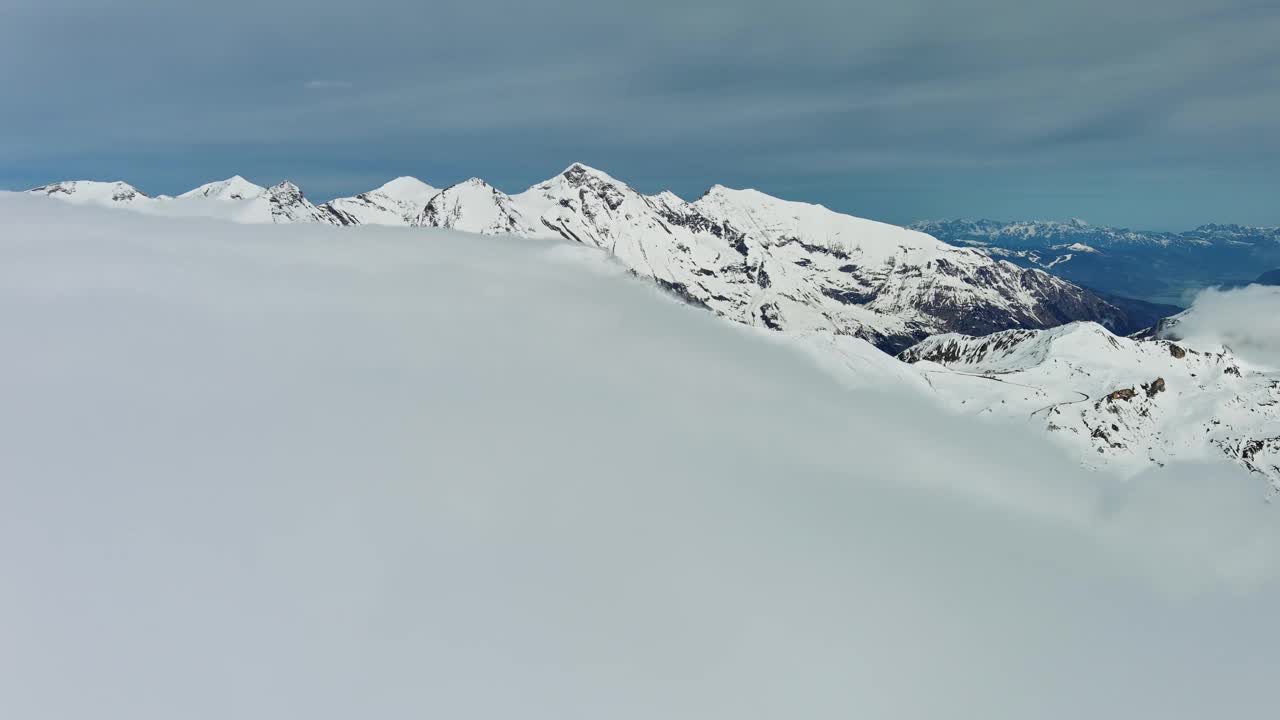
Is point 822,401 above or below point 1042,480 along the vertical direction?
above

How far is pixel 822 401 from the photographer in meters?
58.3

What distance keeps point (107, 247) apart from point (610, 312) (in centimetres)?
2437

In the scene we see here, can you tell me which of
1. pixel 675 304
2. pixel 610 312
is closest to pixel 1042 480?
pixel 675 304

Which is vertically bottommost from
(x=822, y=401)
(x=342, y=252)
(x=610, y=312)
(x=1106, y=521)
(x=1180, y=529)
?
(x=1180, y=529)

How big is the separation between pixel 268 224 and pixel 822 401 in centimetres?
4397

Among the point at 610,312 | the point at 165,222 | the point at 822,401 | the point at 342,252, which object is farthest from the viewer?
the point at 822,401

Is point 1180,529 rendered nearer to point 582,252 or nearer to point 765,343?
point 765,343

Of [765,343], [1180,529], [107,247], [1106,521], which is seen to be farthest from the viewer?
[1180,529]

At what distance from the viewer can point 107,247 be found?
92.8 ft

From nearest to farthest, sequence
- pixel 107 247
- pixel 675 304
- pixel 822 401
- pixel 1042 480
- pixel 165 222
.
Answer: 1. pixel 107 247
2. pixel 165 222
3. pixel 675 304
4. pixel 822 401
5. pixel 1042 480

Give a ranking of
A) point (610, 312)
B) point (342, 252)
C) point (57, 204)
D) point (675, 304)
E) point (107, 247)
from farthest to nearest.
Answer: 1. point (675, 304)
2. point (610, 312)
3. point (342, 252)
4. point (57, 204)
5. point (107, 247)

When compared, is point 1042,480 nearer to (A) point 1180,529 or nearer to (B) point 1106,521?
(B) point 1106,521

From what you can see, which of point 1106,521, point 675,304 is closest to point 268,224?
point 675,304

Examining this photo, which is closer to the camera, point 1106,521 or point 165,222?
point 165,222
